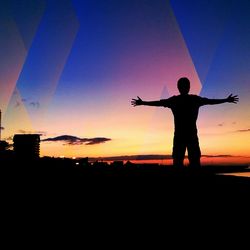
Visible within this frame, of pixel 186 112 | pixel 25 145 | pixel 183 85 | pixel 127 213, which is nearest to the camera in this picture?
pixel 127 213

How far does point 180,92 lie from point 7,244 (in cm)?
569

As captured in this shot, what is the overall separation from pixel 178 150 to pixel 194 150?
1.20ft

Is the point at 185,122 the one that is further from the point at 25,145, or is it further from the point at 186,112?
the point at 25,145

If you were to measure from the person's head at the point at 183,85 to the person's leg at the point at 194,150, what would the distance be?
3.40ft

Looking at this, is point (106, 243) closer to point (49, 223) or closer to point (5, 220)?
point (49, 223)

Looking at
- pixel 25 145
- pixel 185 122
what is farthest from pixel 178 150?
pixel 25 145

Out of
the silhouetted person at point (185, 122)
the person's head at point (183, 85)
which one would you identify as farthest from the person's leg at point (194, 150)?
the person's head at point (183, 85)

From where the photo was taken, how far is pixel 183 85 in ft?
29.2

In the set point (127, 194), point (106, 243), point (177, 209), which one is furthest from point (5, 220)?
point (127, 194)

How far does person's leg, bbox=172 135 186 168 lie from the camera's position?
915 centimetres

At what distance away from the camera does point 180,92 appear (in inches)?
357

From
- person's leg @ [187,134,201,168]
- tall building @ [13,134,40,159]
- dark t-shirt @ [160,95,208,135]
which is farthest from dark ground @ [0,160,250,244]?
tall building @ [13,134,40,159]

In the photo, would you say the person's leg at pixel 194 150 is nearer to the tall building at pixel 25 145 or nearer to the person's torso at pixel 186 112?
the person's torso at pixel 186 112

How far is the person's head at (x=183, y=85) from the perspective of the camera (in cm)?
884
